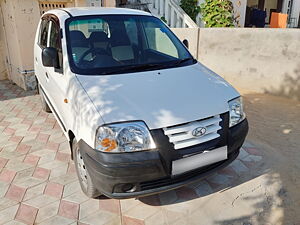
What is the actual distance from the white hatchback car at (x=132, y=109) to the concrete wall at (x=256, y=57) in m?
3.13

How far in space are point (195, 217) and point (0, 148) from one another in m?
2.88

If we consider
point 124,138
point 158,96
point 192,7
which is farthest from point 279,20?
point 124,138

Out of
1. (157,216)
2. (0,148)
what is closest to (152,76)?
(157,216)

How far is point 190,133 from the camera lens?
2174 mm

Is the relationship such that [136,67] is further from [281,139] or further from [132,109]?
[281,139]

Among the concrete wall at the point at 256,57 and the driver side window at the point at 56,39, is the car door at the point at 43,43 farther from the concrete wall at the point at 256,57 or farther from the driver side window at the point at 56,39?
the concrete wall at the point at 256,57

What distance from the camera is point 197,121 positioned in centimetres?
222

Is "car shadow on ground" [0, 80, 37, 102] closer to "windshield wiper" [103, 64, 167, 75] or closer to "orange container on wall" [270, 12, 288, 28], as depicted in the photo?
"windshield wiper" [103, 64, 167, 75]

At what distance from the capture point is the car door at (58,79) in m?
2.78

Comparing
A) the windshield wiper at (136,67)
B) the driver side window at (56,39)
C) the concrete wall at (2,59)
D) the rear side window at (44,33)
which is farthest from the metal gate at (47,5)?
the windshield wiper at (136,67)

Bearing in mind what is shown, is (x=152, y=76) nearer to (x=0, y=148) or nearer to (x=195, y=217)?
(x=195, y=217)

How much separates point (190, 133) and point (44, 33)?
3.00 m

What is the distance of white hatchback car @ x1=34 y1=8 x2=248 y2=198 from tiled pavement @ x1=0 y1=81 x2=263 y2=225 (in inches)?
9.7

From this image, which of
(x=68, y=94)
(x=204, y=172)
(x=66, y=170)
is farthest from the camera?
(x=66, y=170)
